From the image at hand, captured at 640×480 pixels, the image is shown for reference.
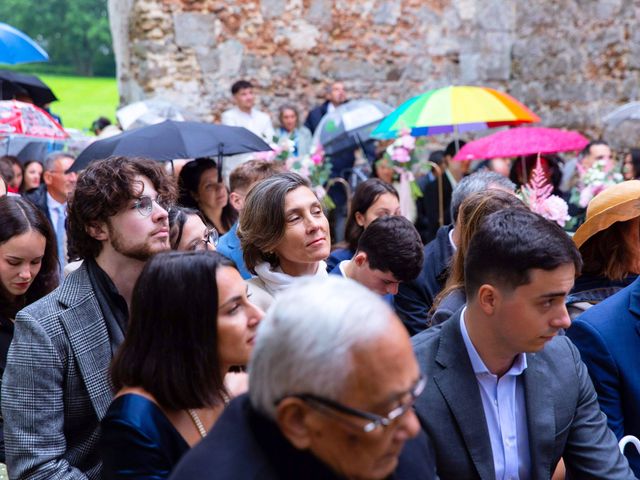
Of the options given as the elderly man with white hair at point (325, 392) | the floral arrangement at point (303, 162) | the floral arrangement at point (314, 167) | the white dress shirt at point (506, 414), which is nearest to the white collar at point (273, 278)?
the white dress shirt at point (506, 414)

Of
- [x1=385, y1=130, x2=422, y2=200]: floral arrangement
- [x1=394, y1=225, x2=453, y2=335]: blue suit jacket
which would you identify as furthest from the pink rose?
[x1=394, y1=225, x2=453, y2=335]: blue suit jacket

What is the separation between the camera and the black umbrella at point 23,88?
8.56m

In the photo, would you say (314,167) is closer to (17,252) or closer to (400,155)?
(400,155)

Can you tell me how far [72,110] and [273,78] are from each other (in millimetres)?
17996

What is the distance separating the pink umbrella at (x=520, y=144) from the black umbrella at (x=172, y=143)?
2426 millimetres

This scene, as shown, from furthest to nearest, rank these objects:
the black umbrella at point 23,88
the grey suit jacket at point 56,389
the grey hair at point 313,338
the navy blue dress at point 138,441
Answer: the black umbrella at point 23,88 < the grey suit jacket at point 56,389 < the navy blue dress at point 138,441 < the grey hair at point 313,338

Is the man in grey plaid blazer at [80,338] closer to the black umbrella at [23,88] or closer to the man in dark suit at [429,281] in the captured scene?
the man in dark suit at [429,281]

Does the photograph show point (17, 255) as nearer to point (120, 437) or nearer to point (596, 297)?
point (120, 437)

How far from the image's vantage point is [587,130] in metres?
12.8

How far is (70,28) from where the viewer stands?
120 ft

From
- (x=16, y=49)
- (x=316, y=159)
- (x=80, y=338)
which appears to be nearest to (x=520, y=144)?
(x=316, y=159)

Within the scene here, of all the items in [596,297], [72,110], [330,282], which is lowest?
[72,110]

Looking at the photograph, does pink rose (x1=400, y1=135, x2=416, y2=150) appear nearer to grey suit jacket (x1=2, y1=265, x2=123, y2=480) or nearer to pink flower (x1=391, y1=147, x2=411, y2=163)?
pink flower (x1=391, y1=147, x2=411, y2=163)

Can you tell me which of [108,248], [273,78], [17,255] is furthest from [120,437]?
[273,78]
